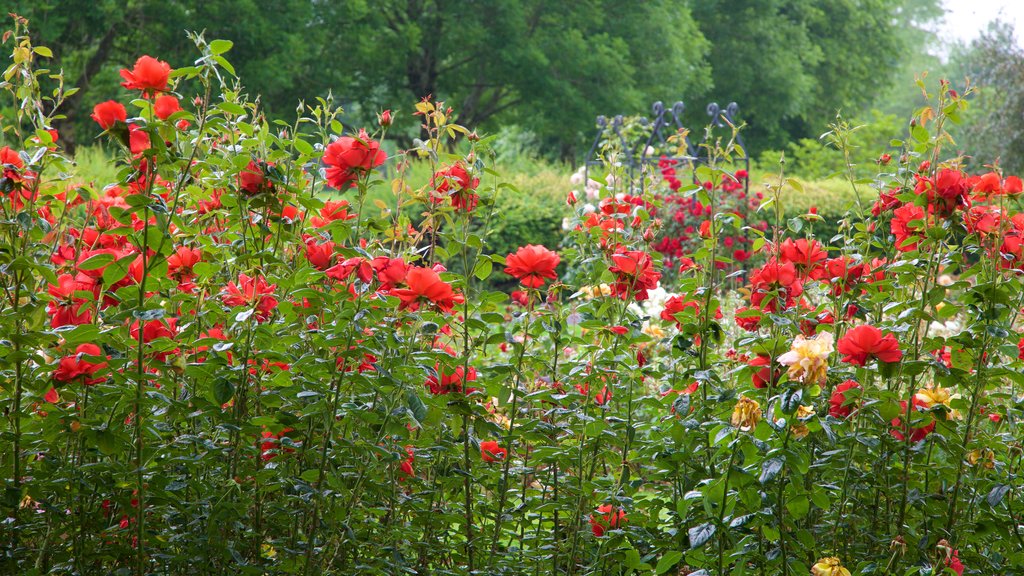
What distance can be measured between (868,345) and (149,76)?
1315 mm

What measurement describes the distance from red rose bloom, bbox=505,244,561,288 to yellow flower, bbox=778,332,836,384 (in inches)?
21.5

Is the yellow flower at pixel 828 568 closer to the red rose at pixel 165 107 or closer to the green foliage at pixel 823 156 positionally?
the red rose at pixel 165 107

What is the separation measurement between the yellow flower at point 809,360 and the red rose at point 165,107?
111 centimetres

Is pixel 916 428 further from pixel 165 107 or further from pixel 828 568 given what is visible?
pixel 165 107

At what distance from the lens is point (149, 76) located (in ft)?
5.29

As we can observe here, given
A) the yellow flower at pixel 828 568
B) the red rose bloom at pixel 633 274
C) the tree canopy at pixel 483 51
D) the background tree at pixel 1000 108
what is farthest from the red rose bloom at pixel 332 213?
the background tree at pixel 1000 108

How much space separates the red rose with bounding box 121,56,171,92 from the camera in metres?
1.60

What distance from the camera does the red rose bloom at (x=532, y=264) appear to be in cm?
190

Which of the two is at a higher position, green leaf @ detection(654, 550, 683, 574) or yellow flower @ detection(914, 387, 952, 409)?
yellow flower @ detection(914, 387, 952, 409)

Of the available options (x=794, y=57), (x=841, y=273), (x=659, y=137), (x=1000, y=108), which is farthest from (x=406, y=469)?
(x=794, y=57)

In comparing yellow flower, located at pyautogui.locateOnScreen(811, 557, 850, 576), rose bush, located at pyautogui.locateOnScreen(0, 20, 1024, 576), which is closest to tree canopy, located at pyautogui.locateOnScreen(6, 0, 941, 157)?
rose bush, located at pyautogui.locateOnScreen(0, 20, 1024, 576)

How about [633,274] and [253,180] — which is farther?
[633,274]

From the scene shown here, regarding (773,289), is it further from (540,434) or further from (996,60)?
(996,60)

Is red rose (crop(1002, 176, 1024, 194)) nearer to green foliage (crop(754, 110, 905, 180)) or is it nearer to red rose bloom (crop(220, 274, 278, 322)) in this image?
red rose bloom (crop(220, 274, 278, 322))
